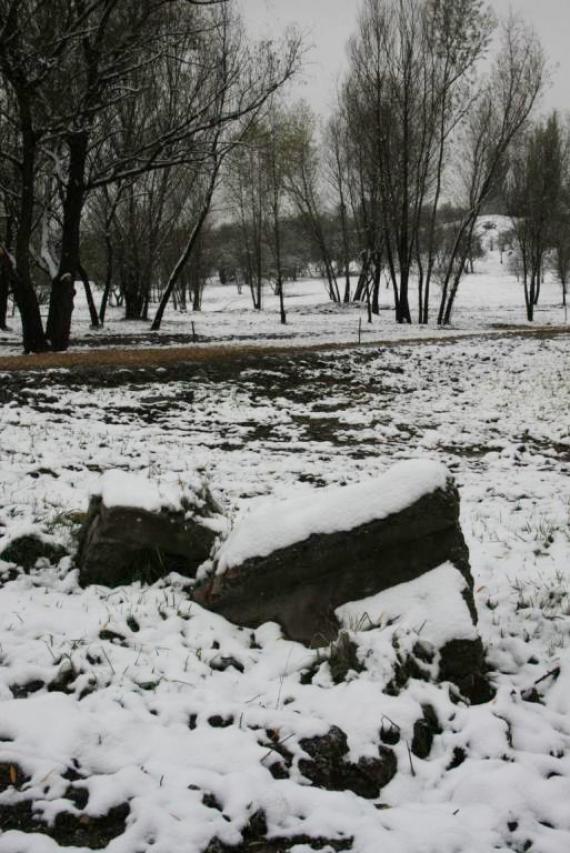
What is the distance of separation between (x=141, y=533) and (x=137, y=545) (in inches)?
4.5

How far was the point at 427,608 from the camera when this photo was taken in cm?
372

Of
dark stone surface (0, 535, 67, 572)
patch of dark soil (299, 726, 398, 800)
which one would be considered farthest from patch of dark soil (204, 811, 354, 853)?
dark stone surface (0, 535, 67, 572)

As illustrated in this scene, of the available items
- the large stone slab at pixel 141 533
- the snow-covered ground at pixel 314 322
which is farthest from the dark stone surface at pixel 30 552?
the snow-covered ground at pixel 314 322

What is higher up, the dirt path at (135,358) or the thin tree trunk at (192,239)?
the thin tree trunk at (192,239)

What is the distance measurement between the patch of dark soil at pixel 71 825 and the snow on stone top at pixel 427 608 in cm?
182

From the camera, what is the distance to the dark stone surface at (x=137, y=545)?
4.24 meters

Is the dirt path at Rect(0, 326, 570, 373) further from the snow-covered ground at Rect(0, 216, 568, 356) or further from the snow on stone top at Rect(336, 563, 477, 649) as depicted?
the snow on stone top at Rect(336, 563, 477, 649)

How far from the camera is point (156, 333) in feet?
83.4

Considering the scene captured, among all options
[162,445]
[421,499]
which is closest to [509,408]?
[162,445]

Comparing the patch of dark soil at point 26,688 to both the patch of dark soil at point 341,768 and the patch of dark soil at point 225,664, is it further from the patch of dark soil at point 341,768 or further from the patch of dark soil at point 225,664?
the patch of dark soil at point 341,768

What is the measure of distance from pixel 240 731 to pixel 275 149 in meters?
29.6

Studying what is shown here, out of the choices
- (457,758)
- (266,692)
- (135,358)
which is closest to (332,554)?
(266,692)

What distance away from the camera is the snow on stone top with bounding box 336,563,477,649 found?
3.56m

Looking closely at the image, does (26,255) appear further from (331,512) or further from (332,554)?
(332,554)
